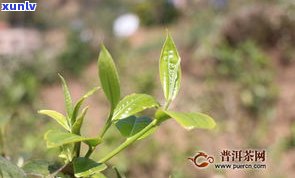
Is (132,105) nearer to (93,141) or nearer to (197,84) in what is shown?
(93,141)

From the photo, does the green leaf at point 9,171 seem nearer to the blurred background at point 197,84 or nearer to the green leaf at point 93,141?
the green leaf at point 93,141

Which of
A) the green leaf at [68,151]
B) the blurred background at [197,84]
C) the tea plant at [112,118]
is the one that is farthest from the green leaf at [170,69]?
the blurred background at [197,84]

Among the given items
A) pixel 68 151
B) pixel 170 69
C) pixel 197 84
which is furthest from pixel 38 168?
pixel 197 84

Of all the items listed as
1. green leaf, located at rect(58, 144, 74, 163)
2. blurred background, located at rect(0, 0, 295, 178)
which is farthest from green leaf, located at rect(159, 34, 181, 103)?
blurred background, located at rect(0, 0, 295, 178)

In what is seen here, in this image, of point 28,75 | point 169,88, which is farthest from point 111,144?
point 169,88

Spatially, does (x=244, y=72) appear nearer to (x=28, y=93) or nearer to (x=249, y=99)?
(x=249, y=99)

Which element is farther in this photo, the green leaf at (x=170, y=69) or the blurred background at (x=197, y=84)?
the blurred background at (x=197, y=84)

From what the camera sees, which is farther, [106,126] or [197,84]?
[197,84]
